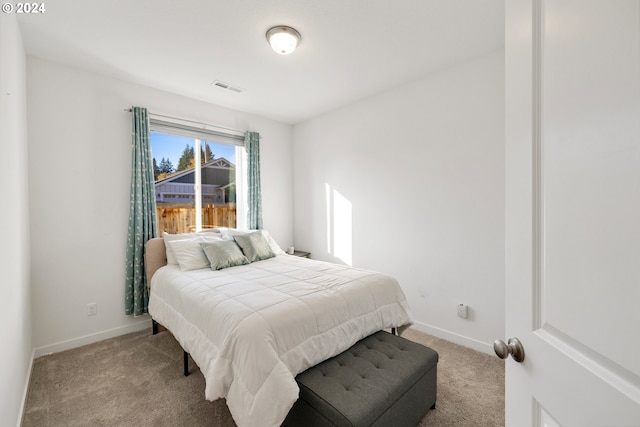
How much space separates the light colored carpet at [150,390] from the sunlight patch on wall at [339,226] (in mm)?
1478

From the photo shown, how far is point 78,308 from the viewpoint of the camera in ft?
8.79

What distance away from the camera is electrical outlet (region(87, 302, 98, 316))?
273 cm

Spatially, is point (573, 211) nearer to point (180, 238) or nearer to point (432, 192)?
point (432, 192)

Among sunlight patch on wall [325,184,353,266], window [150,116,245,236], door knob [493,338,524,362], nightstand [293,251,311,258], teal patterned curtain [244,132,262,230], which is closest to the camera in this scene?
door knob [493,338,524,362]

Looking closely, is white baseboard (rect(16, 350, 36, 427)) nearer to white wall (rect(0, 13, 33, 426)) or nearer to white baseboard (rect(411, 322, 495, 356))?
white wall (rect(0, 13, 33, 426))

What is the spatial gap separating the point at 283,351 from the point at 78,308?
2.41 m

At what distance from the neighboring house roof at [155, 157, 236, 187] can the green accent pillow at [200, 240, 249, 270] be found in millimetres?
1077

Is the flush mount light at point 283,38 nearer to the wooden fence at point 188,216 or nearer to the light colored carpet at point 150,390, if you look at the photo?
the wooden fence at point 188,216

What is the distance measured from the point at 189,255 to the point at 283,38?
212 cm

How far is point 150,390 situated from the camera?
2.03m

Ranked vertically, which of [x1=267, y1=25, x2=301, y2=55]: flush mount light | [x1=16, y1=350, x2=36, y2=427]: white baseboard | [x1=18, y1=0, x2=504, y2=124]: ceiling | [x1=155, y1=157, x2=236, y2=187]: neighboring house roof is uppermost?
[x1=18, y1=0, x2=504, y2=124]: ceiling

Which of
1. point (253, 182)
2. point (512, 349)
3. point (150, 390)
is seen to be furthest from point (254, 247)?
point (512, 349)

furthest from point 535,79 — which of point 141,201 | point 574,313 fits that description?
point 141,201

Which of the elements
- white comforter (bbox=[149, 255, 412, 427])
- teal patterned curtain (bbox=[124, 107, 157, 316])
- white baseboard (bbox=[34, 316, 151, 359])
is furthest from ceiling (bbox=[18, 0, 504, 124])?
white baseboard (bbox=[34, 316, 151, 359])
